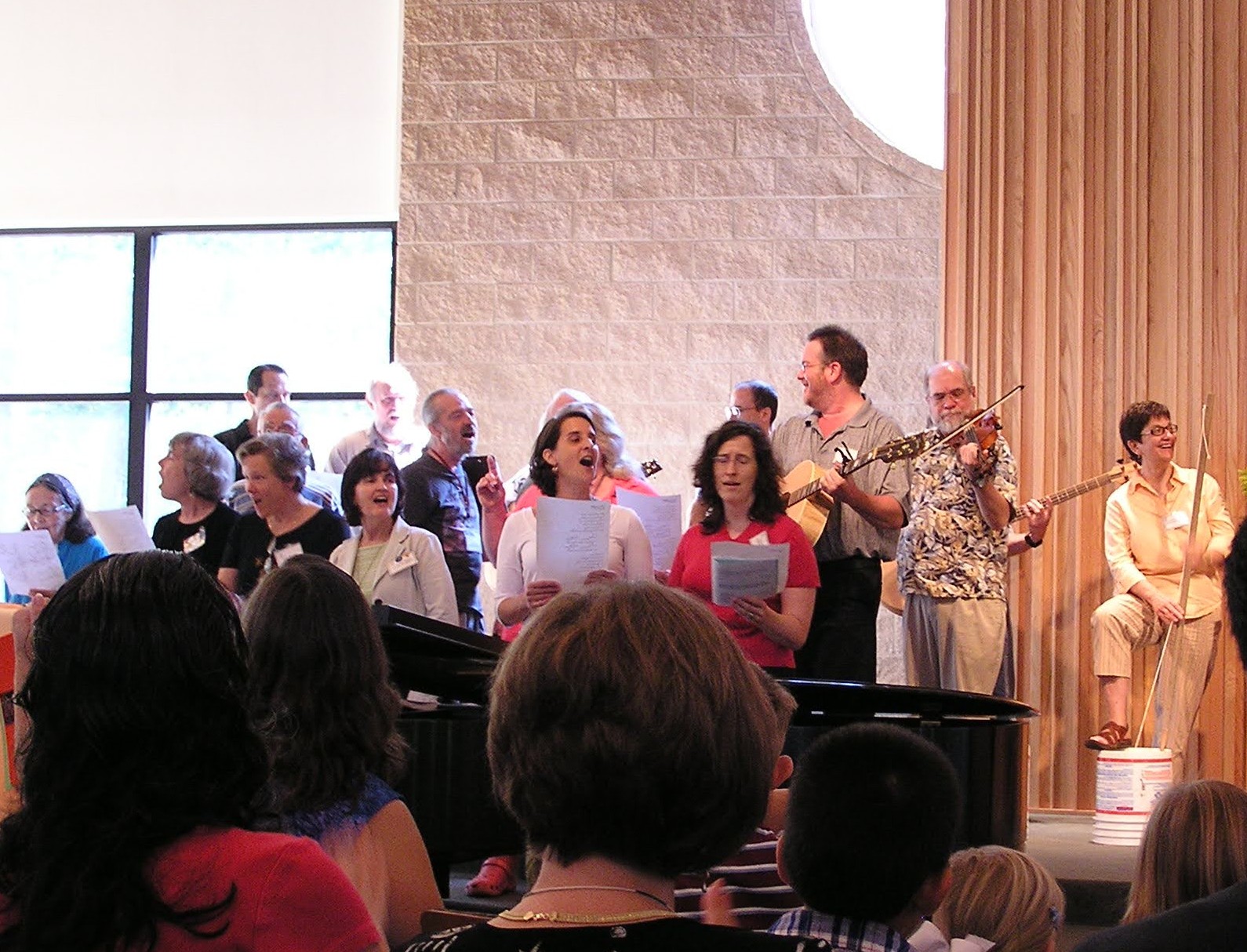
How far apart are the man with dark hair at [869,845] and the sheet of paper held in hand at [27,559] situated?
4.05 m

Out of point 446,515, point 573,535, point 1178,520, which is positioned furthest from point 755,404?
point 573,535

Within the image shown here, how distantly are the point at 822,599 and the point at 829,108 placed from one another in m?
3.77

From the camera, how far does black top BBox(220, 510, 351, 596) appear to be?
5.10 m

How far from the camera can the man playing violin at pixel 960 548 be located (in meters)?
5.73

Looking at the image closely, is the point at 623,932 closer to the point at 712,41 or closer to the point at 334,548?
the point at 334,548

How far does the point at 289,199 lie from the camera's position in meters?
8.71

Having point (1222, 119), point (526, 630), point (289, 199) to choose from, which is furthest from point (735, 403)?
point (526, 630)

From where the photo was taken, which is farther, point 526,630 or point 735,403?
point 735,403

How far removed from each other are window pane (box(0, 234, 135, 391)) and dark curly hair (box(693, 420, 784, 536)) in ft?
16.3

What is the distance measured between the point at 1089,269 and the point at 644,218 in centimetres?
238

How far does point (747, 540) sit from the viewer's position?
465 centimetres

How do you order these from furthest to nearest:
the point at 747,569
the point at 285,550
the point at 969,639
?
1. the point at 969,639
2. the point at 285,550
3. the point at 747,569

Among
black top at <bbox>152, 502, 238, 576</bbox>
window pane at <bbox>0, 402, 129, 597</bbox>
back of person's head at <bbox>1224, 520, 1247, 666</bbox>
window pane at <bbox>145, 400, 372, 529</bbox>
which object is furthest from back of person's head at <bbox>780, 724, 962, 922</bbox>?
window pane at <bbox>0, 402, 129, 597</bbox>

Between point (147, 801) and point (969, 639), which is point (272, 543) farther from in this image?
point (147, 801)
